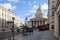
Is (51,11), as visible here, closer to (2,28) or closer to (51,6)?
(51,6)

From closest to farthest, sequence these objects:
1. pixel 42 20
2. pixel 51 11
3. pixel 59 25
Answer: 1. pixel 59 25
2. pixel 51 11
3. pixel 42 20

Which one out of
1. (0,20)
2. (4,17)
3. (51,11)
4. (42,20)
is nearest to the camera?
(51,11)

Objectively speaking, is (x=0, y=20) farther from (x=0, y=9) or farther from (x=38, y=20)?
(x=38, y=20)

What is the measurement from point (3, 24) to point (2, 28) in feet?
8.72

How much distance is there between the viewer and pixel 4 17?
3605 inches

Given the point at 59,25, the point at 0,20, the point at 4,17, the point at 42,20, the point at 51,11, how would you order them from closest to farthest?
1. the point at 59,25
2. the point at 51,11
3. the point at 0,20
4. the point at 4,17
5. the point at 42,20

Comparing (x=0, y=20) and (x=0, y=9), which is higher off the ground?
(x=0, y=9)

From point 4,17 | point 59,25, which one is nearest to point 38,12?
point 4,17

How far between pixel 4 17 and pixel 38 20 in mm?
47888

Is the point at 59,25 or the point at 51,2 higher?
the point at 51,2

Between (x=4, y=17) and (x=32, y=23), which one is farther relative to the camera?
(x=32, y=23)

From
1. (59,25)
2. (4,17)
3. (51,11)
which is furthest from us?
(4,17)

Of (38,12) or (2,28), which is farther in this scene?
(38,12)

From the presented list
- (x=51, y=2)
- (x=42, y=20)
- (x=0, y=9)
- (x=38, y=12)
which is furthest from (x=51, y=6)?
(x=38, y=12)
